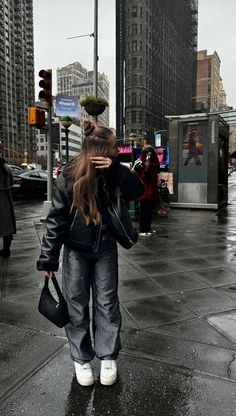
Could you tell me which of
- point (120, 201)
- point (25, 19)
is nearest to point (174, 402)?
point (120, 201)

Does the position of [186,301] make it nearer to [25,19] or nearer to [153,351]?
[153,351]

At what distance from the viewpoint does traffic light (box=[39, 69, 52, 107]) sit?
9.77m

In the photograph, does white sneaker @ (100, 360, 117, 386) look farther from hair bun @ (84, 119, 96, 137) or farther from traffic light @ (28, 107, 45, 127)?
traffic light @ (28, 107, 45, 127)

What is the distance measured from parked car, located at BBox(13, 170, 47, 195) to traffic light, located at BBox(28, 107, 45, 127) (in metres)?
9.64

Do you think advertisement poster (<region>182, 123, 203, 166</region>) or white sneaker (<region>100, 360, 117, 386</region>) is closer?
white sneaker (<region>100, 360, 117, 386</region>)

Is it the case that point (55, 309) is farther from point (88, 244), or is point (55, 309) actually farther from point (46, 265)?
point (88, 244)

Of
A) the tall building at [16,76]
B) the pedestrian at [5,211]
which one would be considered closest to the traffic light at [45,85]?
the pedestrian at [5,211]

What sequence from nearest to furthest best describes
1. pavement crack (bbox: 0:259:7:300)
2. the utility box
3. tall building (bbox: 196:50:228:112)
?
1. pavement crack (bbox: 0:259:7:300)
2. the utility box
3. tall building (bbox: 196:50:228:112)

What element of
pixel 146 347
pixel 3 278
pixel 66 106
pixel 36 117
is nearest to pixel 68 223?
pixel 146 347

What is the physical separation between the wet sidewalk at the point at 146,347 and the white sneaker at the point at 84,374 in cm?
4

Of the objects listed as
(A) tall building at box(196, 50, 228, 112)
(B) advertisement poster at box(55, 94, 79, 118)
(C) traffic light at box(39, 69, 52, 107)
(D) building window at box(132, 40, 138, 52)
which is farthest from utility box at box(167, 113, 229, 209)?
(A) tall building at box(196, 50, 228, 112)

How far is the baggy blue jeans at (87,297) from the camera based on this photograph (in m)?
2.67

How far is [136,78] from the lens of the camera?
103 m

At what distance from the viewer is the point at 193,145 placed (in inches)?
A: 503
